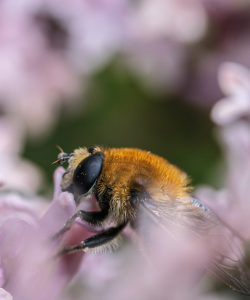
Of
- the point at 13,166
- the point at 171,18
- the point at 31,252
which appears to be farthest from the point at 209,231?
the point at 171,18

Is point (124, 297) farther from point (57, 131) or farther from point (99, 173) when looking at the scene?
point (57, 131)

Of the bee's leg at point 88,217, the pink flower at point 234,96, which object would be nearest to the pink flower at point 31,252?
the bee's leg at point 88,217

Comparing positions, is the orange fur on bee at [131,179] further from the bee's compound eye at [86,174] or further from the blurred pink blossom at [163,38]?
the blurred pink blossom at [163,38]

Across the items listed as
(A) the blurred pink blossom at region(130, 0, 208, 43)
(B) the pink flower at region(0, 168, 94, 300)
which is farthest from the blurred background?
(B) the pink flower at region(0, 168, 94, 300)

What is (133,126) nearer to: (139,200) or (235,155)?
(235,155)

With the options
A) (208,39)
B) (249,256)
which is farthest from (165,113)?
(249,256)

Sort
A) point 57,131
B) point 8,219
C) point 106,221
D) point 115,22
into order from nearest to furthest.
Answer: point 8,219, point 106,221, point 115,22, point 57,131
